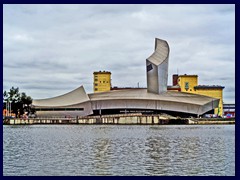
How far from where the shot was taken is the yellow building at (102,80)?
125938 mm

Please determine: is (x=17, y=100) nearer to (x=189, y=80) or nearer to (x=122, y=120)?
(x=122, y=120)

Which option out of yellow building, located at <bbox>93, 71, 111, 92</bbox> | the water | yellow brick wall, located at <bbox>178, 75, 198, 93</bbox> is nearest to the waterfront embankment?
the water

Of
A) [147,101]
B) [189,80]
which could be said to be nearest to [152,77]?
[147,101]

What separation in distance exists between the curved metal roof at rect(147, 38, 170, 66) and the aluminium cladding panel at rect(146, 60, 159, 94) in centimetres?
96

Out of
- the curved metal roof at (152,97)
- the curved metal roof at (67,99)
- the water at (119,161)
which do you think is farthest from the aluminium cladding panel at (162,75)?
the water at (119,161)

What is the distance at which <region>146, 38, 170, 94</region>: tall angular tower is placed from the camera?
3174 inches

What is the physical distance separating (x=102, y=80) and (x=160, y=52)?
46.3m

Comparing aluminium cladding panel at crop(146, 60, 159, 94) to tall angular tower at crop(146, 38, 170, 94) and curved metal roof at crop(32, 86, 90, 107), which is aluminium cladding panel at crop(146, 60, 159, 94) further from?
curved metal roof at crop(32, 86, 90, 107)

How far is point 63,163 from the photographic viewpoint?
60.8 feet

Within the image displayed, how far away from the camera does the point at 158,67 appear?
8019 cm
